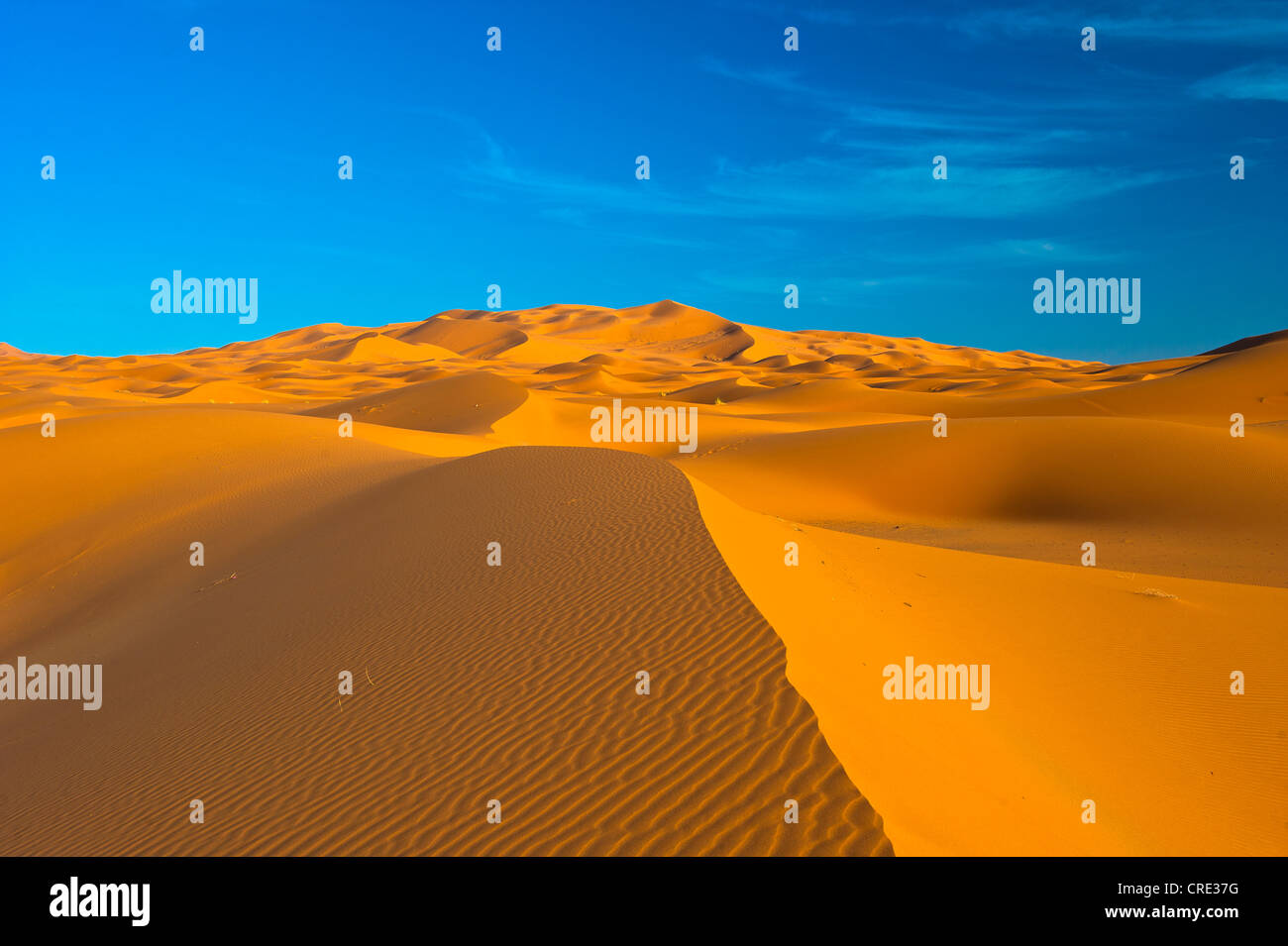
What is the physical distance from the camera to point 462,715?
6340 millimetres

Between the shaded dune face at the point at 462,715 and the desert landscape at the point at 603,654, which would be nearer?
the shaded dune face at the point at 462,715

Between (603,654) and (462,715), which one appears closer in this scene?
(462,715)

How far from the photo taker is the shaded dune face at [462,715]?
4.84 metres

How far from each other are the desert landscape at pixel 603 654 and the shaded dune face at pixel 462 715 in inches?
1.2

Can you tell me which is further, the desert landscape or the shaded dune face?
the desert landscape

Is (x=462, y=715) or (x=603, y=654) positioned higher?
(x=603, y=654)

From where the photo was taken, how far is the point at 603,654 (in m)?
6.84

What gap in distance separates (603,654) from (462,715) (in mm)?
Answer: 1265

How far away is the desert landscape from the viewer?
5.17 m

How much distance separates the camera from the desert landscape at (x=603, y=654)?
517 cm

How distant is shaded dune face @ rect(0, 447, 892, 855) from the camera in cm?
484

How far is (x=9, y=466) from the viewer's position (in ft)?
64.6

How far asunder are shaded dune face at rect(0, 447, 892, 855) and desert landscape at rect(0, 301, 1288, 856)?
32 mm
